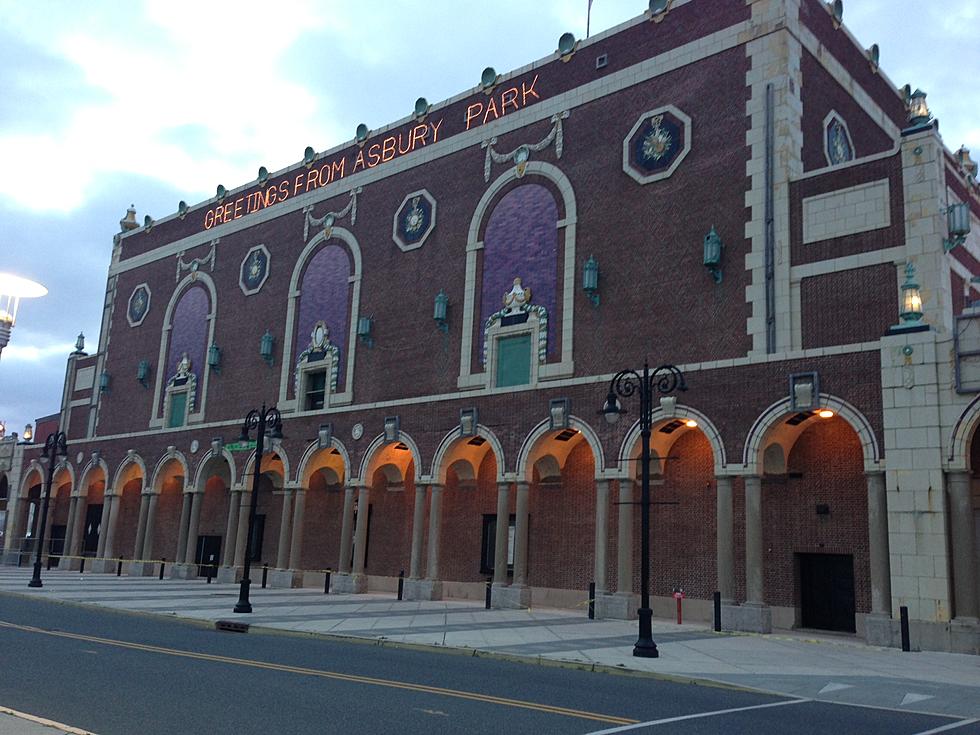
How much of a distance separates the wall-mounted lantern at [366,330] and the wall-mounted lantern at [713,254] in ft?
53.2

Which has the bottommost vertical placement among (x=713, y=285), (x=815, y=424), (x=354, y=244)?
(x=815, y=424)

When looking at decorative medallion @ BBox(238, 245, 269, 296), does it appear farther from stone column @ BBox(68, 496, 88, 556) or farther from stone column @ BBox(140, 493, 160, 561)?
stone column @ BBox(68, 496, 88, 556)

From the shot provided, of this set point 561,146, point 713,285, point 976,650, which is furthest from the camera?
point 561,146

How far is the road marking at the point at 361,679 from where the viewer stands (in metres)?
11.0

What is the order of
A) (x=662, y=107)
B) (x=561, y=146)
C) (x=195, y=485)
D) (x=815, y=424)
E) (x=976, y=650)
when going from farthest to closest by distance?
(x=195, y=485), (x=561, y=146), (x=662, y=107), (x=815, y=424), (x=976, y=650)

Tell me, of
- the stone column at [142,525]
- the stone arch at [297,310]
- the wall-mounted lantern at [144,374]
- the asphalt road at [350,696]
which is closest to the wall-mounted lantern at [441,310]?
the stone arch at [297,310]

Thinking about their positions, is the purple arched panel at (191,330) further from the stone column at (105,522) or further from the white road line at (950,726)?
the white road line at (950,726)

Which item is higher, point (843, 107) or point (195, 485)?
point (843, 107)

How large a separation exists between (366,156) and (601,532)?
22602mm

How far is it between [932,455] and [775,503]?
605cm

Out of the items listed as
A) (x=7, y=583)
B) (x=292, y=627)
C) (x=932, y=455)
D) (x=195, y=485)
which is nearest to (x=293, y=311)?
(x=195, y=485)

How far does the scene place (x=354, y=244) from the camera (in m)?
41.4

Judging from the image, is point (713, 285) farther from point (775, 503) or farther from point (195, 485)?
point (195, 485)

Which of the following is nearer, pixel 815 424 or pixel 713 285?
pixel 815 424
